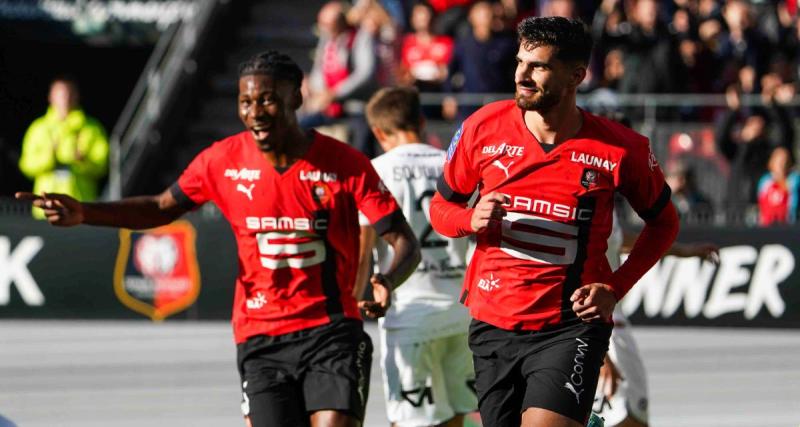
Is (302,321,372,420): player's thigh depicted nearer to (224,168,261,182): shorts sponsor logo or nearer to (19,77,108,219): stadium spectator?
Result: (224,168,261,182): shorts sponsor logo

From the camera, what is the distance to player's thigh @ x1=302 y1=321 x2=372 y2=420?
7.06 meters

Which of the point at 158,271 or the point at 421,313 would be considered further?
the point at 158,271

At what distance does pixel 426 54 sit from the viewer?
61.0 ft

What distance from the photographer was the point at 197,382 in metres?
13.4

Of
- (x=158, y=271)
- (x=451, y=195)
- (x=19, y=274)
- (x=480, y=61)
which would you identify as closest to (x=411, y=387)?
(x=451, y=195)

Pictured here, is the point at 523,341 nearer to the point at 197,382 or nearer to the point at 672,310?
the point at 197,382

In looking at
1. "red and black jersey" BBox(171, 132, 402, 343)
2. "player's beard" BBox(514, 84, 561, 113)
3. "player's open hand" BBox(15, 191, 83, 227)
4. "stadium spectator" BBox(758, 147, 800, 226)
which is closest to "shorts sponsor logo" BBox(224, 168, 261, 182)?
"red and black jersey" BBox(171, 132, 402, 343)

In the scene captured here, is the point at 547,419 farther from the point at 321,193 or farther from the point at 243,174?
the point at 243,174

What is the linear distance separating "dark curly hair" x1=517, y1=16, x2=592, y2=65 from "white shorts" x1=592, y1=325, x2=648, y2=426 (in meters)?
2.36

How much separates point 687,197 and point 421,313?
28.4 ft

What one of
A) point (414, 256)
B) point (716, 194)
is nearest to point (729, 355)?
point (716, 194)

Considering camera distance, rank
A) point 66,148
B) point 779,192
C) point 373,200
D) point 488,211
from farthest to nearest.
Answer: point 66,148 → point 779,192 → point 373,200 → point 488,211

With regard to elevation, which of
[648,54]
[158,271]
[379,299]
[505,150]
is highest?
[648,54]

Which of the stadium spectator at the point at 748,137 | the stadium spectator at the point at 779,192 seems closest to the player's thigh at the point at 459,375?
the stadium spectator at the point at 779,192
